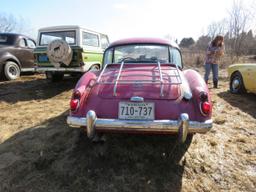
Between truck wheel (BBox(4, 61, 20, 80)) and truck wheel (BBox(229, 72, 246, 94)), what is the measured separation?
7498mm

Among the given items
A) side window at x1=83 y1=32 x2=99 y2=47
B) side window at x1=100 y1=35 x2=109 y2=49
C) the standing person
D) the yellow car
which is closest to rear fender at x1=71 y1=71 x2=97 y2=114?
the yellow car

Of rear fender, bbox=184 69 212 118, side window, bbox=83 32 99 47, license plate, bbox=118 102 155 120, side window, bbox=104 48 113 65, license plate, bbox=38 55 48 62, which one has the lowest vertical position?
license plate, bbox=118 102 155 120

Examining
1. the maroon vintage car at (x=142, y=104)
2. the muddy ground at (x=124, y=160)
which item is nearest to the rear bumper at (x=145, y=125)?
the maroon vintage car at (x=142, y=104)

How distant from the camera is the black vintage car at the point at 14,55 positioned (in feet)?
29.4

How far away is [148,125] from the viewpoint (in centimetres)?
280

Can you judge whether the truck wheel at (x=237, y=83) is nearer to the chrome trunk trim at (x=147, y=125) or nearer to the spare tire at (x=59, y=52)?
the chrome trunk trim at (x=147, y=125)

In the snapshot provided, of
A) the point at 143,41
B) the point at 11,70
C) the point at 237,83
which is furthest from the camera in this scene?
the point at 11,70

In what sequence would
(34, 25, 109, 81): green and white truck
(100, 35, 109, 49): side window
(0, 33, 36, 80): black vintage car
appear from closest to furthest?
(34, 25, 109, 81): green and white truck, (0, 33, 36, 80): black vintage car, (100, 35, 109, 49): side window

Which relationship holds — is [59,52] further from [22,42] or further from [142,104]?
→ [142,104]

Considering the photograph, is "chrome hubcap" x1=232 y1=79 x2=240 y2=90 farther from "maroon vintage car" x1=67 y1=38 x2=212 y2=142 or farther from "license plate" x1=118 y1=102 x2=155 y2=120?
"license plate" x1=118 y1=102 x2=155 y2=120

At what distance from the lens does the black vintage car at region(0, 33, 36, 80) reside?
8.97 m

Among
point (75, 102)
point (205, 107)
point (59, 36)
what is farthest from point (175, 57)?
point (59, 36)

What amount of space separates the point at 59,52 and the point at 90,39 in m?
1.61

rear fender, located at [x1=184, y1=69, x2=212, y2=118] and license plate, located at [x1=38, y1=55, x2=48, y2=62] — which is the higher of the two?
license plate, located at [x1=38, y1=55, x2=48, y2=62]
